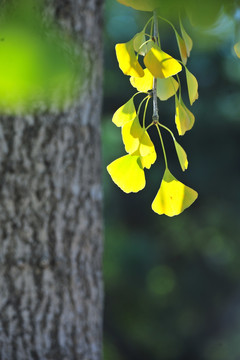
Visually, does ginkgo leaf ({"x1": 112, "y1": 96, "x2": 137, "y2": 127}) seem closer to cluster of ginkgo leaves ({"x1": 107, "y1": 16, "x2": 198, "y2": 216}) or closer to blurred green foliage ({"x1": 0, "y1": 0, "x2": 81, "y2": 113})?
cluster of ginkgo leaves ({"x1": 107, "y1": 16, "x2": 198, "y2": 216})

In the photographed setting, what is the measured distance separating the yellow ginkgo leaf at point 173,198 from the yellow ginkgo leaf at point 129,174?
0.05ft

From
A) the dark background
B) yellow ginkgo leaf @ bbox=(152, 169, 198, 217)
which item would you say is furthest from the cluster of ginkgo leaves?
the dark background

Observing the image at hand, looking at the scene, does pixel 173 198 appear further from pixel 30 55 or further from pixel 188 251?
pixel 188 251

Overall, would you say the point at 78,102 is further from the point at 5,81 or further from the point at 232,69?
the point at 232,69

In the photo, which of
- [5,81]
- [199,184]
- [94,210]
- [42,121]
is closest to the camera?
[5,81]

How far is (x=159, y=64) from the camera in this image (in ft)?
0.97

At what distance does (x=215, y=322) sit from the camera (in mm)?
3826

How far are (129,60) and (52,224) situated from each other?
0.99 metres

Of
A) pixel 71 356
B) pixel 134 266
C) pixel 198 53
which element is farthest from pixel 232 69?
pixel 71 356

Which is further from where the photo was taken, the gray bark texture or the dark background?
the dark background

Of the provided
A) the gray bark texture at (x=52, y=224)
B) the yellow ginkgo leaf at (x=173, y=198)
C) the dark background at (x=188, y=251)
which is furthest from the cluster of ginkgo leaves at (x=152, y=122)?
the dark background at (x=188, y=251)

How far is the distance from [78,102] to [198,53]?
8.11 ft

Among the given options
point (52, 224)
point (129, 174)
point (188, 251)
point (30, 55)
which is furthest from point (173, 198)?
point (188, 251)

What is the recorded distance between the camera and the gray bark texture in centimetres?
124
